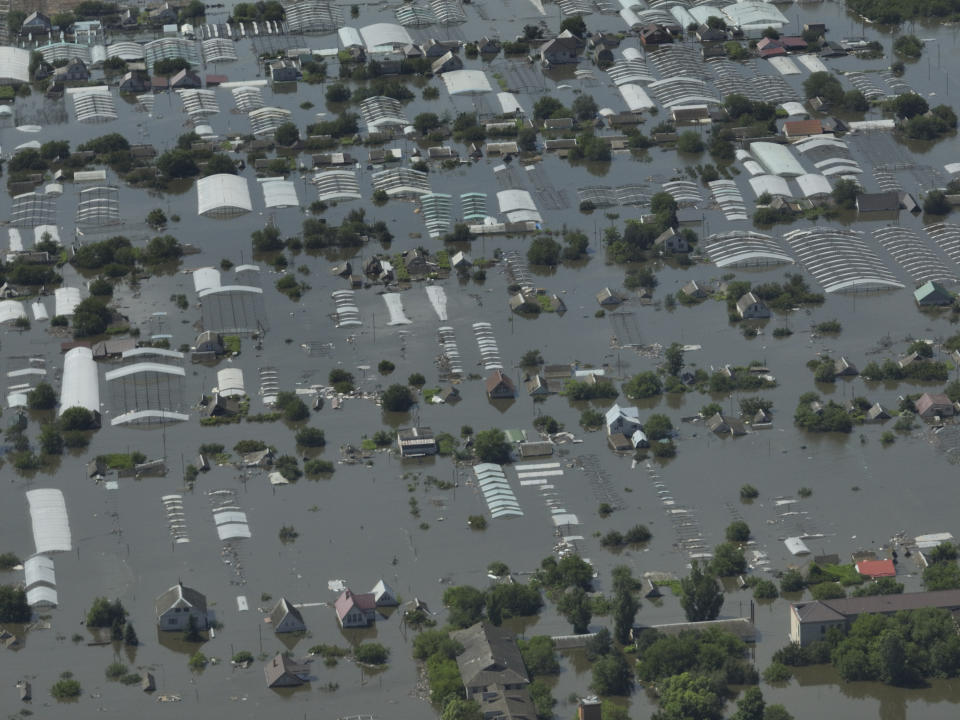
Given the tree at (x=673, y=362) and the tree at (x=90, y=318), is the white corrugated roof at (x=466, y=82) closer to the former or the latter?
the tree at (x=90, y=318)

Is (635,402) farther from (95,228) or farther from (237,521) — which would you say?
(95,228)

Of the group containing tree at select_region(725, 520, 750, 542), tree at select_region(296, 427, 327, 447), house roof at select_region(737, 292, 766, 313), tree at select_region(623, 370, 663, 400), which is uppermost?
house roof at select_region(737, 292, 766, 313)

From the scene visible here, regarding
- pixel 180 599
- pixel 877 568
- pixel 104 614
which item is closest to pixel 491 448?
pixel 180 599

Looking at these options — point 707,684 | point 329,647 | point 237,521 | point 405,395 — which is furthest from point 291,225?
point 707,684

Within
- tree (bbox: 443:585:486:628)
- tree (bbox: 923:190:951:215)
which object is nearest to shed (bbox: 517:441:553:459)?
tree (bbox: 443:585:486:628)

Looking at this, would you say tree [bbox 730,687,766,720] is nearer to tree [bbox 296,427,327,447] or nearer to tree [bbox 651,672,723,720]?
tree [bbox 651,672,723,720]

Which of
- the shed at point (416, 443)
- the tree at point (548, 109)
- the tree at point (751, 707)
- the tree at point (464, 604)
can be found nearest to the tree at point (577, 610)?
the tree at point (464, 604)
